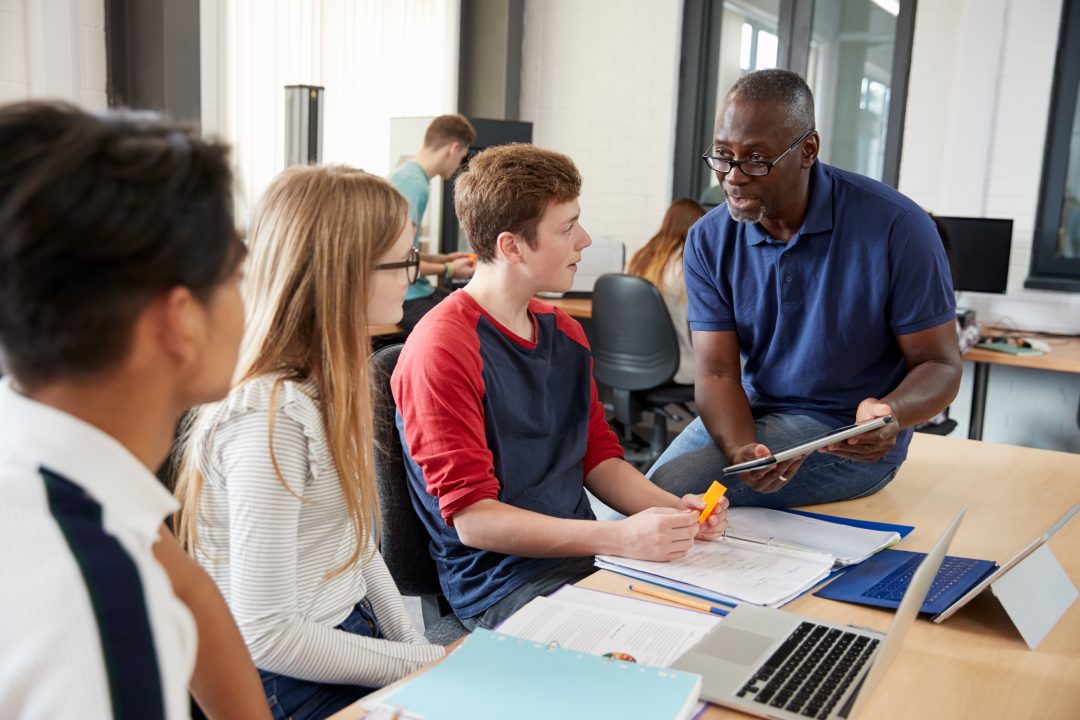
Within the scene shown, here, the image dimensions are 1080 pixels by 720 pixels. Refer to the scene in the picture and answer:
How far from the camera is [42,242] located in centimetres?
59

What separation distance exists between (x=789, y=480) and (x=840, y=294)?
45cm

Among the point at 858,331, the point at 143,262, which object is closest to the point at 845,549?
the point at 858,331

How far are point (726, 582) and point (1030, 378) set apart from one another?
356 cm

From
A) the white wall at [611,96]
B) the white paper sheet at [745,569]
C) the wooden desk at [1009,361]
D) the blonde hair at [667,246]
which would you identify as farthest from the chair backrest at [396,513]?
the white wall at [611,96]

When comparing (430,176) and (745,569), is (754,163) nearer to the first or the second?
(745,569)

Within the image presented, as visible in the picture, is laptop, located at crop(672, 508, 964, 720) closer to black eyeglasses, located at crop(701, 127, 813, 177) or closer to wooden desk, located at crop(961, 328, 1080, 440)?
black eyeglasses, located at crop(701, 127, 813, 177)

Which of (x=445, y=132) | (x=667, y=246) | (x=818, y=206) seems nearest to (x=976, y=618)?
(x=818, y=206)

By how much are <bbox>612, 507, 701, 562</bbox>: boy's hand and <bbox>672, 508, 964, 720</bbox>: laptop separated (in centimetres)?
18

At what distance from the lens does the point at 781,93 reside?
194 centimetres

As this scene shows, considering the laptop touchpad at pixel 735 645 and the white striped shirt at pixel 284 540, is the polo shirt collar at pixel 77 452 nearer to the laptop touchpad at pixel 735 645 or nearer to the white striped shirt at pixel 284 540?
the white striped shirt at pixel 284 540

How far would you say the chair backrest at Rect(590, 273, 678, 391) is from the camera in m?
3.77

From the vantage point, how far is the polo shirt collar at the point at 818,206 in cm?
196

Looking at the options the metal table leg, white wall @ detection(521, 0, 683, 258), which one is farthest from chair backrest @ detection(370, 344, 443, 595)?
white wall @ detection(521, 0, 683, 258)

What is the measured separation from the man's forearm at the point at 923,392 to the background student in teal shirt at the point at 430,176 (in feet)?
8.18
